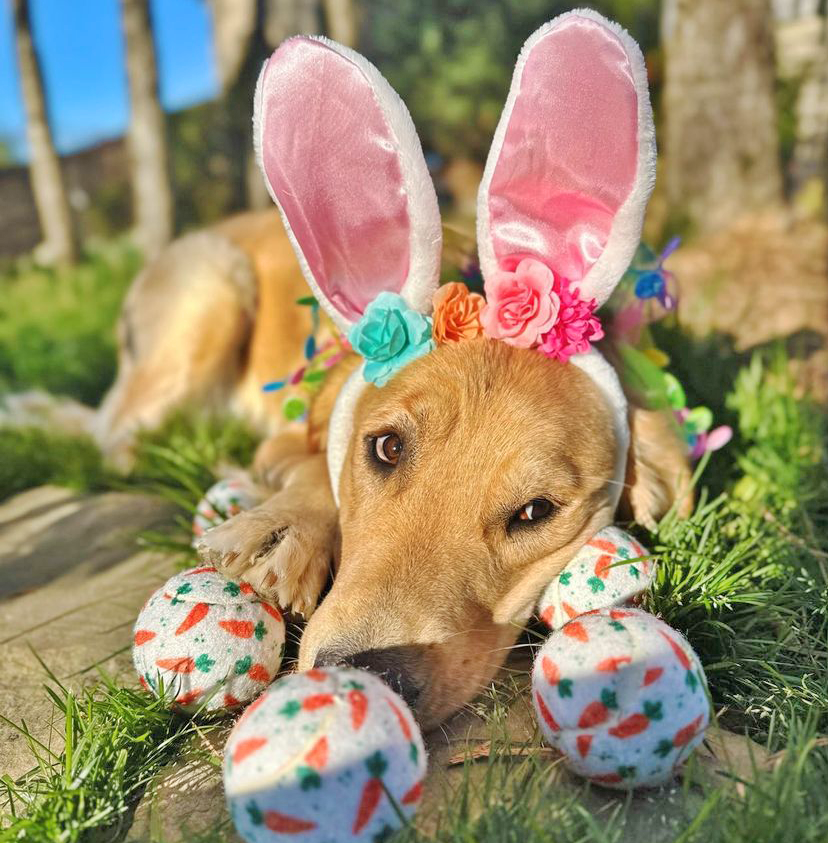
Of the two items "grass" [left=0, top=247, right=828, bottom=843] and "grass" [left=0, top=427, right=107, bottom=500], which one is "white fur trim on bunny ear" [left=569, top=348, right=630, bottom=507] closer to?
"grass" [left=0, top=247, right=828, bottom=843]

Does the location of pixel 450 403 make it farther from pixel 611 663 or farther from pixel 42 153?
pixel 42 153

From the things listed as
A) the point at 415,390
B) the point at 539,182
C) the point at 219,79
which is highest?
the point at 539,182

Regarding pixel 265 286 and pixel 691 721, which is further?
pixel 265 286

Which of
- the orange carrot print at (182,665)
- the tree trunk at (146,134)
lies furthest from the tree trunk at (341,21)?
the orange carrot print at (182,665)

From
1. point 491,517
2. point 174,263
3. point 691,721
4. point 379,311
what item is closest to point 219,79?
point 174,263

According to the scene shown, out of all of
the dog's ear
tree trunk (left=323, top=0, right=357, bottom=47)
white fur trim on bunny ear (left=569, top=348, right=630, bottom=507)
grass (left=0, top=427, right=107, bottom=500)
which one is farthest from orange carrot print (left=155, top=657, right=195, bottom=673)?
tree trunk (left=323, top=0, right=357, bottom=47)

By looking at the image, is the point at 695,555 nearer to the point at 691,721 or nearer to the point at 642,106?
the point at 691,721

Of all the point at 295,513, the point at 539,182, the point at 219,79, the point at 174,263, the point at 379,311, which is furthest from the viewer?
the point at 219,79

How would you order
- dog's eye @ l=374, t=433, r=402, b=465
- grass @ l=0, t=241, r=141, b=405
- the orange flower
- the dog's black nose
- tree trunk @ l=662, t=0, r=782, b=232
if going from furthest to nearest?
1. tree trunk @ l=662, t=0, r=782, b=232
2. grass @ l=0, t=241, r=141, b=405
3. the orange flower
4. dog's eye @ l=374, t=433, r=402, b=465
5. the dog's black nose

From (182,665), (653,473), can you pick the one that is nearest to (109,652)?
(182,665)
